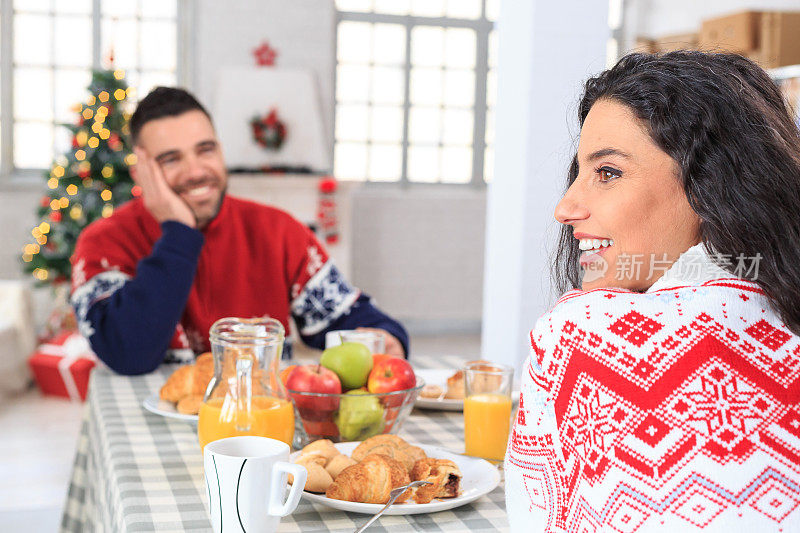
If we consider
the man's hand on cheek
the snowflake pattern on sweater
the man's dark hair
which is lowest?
the snowflake pattern on sweater

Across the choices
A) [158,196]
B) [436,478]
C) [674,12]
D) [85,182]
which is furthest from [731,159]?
[674,12]

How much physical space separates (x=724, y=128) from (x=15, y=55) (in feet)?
18.7

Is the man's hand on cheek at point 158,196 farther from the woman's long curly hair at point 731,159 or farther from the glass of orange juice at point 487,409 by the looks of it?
the woman's long curly hair at point 731,159

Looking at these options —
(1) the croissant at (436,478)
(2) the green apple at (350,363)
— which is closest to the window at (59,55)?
(2) the green apple at (350,363)

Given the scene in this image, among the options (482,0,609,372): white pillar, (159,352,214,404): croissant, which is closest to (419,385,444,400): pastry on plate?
(159,352,214,404): croissant

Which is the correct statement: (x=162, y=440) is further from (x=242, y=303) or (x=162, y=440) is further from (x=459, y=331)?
(x=459, y=331)

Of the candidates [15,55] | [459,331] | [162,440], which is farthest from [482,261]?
[162,440]

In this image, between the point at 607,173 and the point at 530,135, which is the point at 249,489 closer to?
the point at 607,173

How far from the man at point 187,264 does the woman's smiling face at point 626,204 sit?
106cm

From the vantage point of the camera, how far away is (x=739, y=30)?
4.43m

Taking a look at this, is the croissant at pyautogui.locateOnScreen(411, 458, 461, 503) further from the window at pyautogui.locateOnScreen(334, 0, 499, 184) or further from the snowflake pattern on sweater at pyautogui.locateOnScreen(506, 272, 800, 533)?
the window at pyautogui.locateOnScreen(334, 0, 499, 184)

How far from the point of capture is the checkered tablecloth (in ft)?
3.20

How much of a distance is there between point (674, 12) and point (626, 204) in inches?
233

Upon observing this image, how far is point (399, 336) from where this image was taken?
6.53 feet
